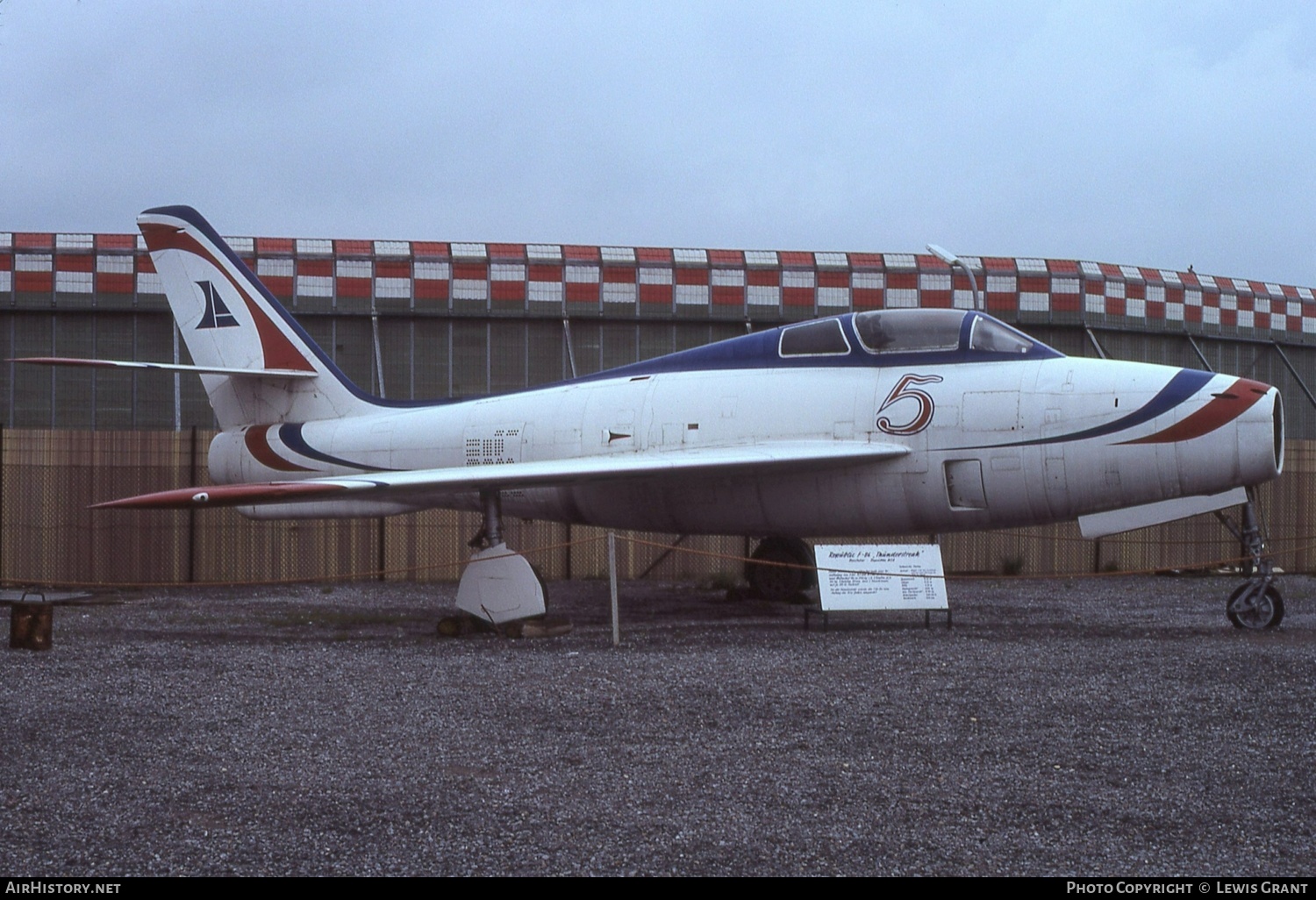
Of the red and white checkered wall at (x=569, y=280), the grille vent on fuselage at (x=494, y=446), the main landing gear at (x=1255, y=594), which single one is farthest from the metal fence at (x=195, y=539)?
the main landing gear at (x=1255, y=594)

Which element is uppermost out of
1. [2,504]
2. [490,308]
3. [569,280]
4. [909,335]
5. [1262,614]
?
[569,280]

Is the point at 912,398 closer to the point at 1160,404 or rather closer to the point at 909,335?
the point at 909,335

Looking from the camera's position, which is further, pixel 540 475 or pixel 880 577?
pixel 880 577

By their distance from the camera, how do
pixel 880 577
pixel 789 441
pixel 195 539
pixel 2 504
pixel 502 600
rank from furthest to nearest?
pixel 195 539, pixel 2 504, pixel 789 441, pixel 502 600, pixel 880 577

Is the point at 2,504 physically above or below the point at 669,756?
above

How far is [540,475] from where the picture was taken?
9.74 meters

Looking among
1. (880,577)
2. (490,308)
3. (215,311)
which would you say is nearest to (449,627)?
(880,577)

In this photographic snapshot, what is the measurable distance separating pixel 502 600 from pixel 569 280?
1161 centimetres

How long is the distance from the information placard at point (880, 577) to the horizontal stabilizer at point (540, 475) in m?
0.80

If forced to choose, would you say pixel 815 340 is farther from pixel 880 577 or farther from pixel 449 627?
pixel 449 627

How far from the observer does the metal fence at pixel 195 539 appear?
1672cm

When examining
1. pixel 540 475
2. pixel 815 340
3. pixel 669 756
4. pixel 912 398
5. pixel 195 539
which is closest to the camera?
pixel 669 756

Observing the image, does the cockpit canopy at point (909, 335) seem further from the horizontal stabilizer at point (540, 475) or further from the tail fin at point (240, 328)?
the tail fin at point (240, 328)

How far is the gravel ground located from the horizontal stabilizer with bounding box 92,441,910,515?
114 cm
